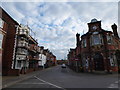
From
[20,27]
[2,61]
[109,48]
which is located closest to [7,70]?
[2,61]

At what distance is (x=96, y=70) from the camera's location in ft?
69.3

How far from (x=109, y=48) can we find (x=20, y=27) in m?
20.9

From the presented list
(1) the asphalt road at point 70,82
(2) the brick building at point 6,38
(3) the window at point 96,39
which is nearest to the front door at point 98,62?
(3) the window at point 96,39

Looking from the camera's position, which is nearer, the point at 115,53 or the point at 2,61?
the point at 2,61

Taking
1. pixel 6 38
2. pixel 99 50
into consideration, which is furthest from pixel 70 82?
pixel 6 38

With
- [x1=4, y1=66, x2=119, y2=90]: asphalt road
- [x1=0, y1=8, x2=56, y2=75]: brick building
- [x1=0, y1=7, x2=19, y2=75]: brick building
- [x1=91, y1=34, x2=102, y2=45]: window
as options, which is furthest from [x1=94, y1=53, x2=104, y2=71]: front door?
[x1=0, y1=7, x2=19, y2=75]: brick building

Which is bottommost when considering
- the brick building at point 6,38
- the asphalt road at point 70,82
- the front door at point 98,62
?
the asphalt road at point 70,82

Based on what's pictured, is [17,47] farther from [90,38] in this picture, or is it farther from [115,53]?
[115,53]

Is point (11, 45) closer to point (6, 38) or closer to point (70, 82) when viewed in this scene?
point (6, 38)

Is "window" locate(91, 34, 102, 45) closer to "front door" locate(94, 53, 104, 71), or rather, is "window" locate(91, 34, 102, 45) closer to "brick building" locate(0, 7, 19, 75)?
"front door" locate(94, 53, 104, 71)

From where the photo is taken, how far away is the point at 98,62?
70.4 ft

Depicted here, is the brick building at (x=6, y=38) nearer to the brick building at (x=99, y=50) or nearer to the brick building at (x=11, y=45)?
the brick building at (x=11, y=45)

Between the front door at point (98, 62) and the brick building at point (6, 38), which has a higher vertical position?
the brick building at point (6, 38)

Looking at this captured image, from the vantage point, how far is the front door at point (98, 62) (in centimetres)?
2108
